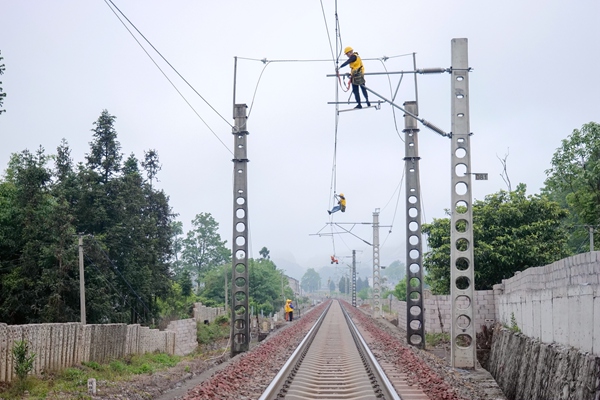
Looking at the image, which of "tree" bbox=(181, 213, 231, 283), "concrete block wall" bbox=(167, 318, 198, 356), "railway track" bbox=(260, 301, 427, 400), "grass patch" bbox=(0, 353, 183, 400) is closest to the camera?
"railway track" bbox=(260, 301, 427, 400)

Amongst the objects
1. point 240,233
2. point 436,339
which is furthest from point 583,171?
point 240,233

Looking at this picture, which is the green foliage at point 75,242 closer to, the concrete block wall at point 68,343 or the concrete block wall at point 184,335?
the concrete block wall at point 184,335

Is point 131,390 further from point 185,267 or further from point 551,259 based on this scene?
point 185,267

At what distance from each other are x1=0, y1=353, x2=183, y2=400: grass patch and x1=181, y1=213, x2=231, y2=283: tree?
90669mm

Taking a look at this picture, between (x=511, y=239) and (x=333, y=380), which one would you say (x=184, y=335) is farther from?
(x=333, y=380)

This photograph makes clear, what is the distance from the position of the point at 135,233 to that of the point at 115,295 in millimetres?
4395

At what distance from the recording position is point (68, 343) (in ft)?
68.7

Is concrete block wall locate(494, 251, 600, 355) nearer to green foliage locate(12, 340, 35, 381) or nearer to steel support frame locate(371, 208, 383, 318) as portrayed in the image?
green foliage locate(12, 340, 35, 381)

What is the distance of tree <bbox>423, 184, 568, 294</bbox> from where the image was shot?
33.8 meters

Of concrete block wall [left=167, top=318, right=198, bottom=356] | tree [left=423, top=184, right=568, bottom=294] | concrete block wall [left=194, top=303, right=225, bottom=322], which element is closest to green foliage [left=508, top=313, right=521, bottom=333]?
tree [left=423, top=184, right=568, bottom=294]

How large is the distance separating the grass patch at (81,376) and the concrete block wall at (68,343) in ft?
1.08

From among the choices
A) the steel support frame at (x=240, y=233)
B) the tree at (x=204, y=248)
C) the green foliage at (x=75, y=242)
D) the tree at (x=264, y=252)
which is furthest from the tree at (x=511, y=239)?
the tree at (x=264, y=252)

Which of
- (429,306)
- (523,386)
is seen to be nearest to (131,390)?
(523,386)

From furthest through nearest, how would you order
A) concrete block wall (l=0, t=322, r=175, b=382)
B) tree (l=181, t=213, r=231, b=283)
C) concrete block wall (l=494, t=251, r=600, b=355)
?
tree (l=181, t=213, r=231, b=283), concrete block wall (l=0, t=322, r=175, b=382), concrete block wall (l=494, t=251, r=600, b=355)
